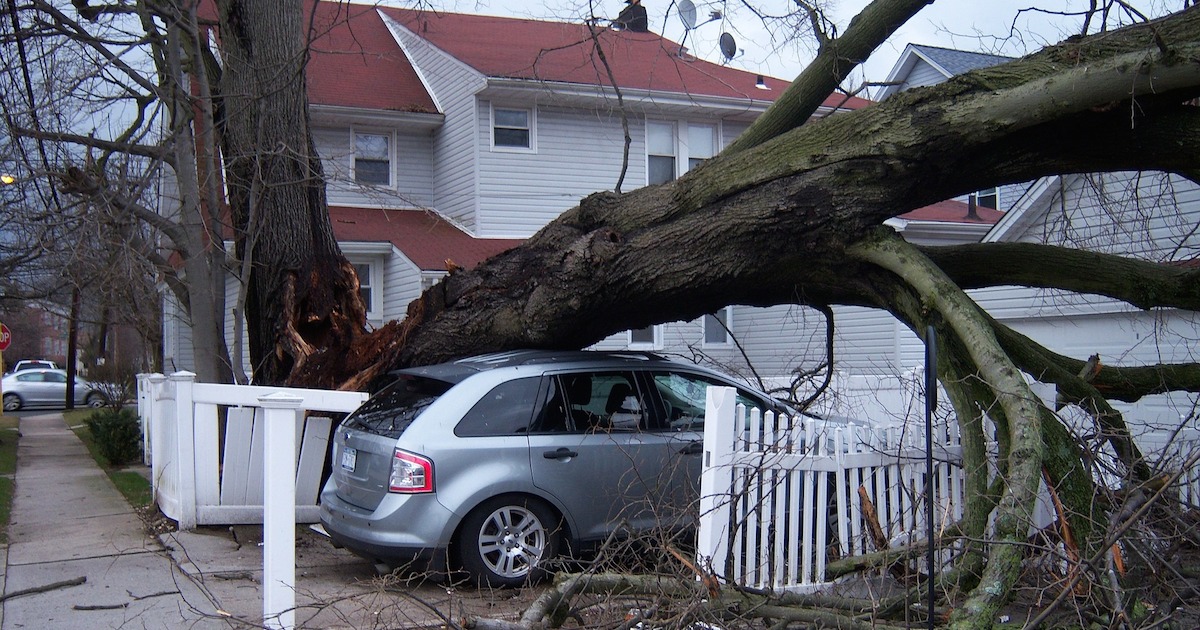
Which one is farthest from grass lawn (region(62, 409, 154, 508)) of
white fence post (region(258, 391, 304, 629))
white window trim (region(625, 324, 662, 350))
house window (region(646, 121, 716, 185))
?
house window (region(646, 121, 716, 185))

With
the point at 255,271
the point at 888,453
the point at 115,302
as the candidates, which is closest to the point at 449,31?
the point at 115,302

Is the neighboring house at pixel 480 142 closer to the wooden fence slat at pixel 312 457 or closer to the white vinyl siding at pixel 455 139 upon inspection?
the white vinyl siding at pixel 455 139

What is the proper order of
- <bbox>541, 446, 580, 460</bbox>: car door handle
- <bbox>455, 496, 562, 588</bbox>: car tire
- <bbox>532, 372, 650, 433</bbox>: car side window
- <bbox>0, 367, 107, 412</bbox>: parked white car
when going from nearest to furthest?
<bbox>455, 496, 562, 588</bbox>: car tire → <bbox>541, 446, 580, 460</bbox>: car door handle → <bbox>532, 372, 650, 433</bbox>: car side window → <bbox>0, 367, 107, 412</bbox>: parked white car

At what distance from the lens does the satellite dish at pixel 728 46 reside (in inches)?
372

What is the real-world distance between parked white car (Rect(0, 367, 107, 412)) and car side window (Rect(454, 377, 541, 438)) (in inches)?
1325

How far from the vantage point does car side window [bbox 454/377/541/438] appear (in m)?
6.72

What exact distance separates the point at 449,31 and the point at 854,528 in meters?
18.3

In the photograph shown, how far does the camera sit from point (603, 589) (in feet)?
14.6

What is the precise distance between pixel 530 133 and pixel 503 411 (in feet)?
42.1

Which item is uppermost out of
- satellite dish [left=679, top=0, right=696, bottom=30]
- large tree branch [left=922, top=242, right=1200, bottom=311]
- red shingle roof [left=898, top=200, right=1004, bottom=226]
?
satellite dish [left=679, top=0, right=696, bottom=30]

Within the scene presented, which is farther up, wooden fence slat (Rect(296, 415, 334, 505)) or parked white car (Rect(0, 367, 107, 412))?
wooden fence slat (Rect(296, 415, 334, 505))

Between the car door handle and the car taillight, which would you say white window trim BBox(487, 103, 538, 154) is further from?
the car taillight

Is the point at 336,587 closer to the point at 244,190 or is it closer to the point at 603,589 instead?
the point at 603,589

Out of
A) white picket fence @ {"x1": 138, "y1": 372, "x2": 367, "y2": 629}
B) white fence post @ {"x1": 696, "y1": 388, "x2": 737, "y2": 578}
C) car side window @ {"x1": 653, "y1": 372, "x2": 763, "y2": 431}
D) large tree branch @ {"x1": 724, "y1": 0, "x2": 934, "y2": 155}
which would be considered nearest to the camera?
white fence post @ {"x1": 696, "y1": 388, "x2": 737, "y2": 578}
